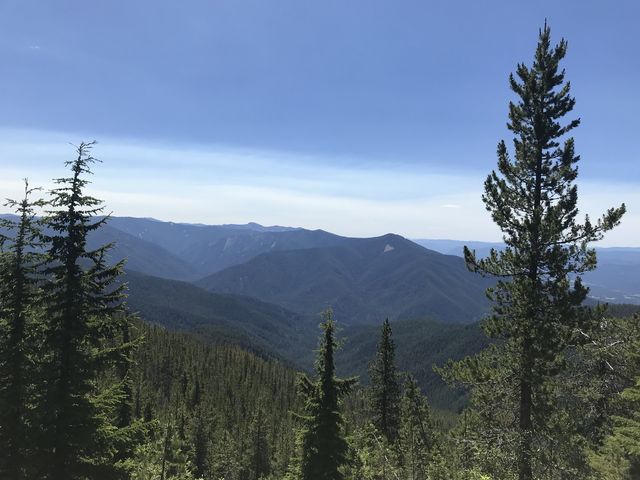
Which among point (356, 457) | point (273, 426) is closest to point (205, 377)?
point (273, 426)

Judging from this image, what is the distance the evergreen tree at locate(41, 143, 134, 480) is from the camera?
1342cm

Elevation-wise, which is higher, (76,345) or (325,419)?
(76,345)

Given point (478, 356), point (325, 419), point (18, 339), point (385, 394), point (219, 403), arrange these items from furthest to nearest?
point (219, 403) → point (385, 394) → point (325, 419) → point (478, 356) → point (18, 339)

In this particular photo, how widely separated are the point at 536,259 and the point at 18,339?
62.8 feet

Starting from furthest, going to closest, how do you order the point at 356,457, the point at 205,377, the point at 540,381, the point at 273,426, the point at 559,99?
1. the point at 205,377
2. the point at 273,426
3. the point at 356,457
4. the point at 559,99
5. the point at 540,381

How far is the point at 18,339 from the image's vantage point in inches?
551

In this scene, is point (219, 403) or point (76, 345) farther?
point (219, 403)

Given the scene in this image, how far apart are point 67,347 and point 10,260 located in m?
3.52

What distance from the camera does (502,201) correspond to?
1783 cm

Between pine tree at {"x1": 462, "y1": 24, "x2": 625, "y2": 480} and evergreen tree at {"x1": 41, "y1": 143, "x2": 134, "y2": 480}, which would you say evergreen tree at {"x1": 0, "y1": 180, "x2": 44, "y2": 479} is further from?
pine tree at {"x1": 462, "y1": 24, "x2": 625, "y2": 480}

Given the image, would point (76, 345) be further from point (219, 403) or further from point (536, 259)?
point (219, 403)

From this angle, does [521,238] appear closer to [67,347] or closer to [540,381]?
[540,381]


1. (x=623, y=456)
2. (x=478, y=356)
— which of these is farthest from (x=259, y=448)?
(x=623, y=456)

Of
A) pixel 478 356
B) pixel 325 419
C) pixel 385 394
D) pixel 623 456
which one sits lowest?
pixel 385 394
